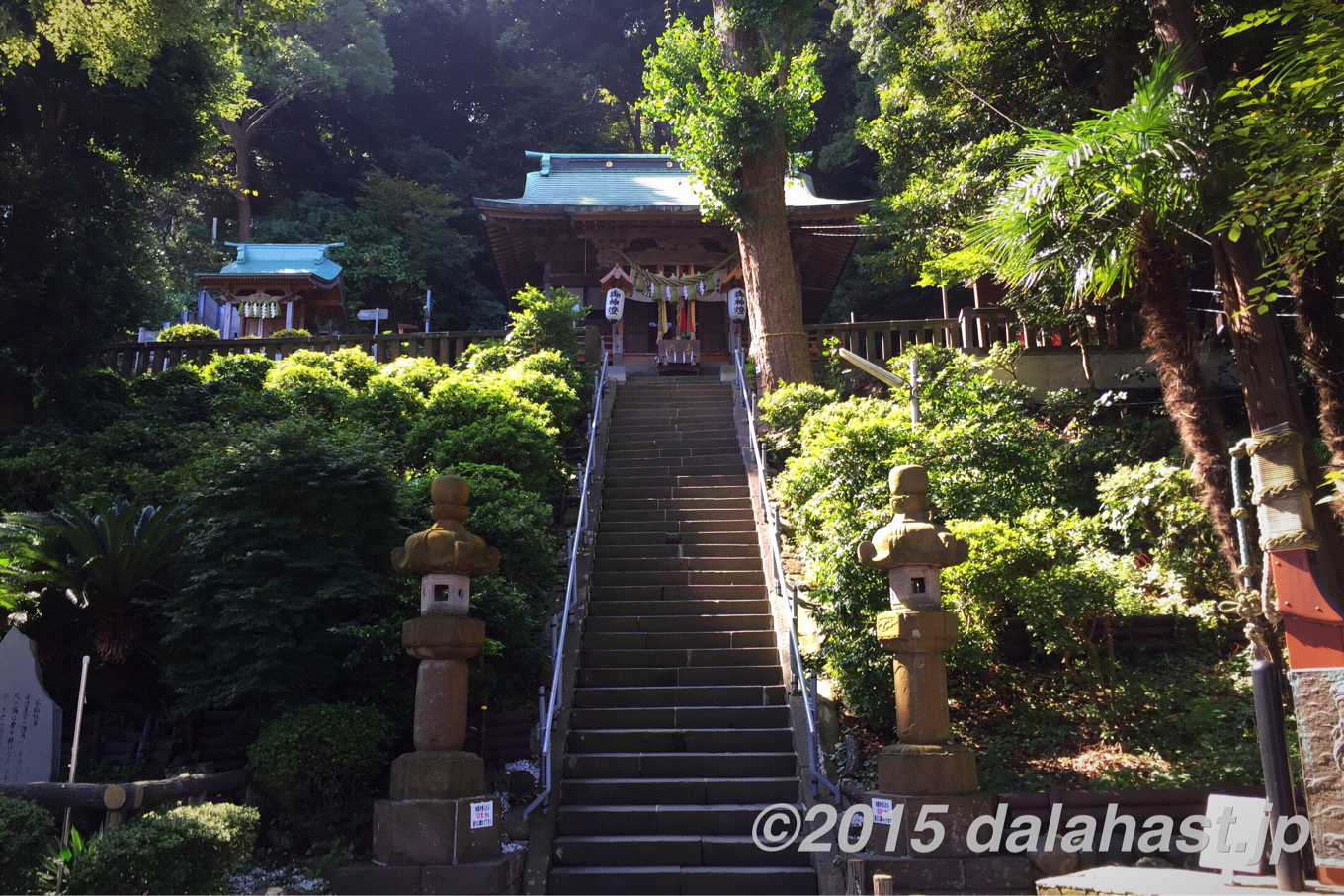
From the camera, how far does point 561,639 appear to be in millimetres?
8508

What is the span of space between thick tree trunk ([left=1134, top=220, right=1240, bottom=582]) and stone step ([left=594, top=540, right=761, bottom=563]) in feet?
15.5

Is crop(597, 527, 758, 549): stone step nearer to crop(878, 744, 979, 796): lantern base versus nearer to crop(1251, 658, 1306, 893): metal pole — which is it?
crop(878, 744, 979, 796): lantern base

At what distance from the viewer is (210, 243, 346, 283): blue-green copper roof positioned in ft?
87.0

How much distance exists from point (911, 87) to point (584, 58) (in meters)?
27.0

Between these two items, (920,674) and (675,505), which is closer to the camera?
(920,674)

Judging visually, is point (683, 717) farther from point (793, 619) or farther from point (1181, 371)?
point (1181, 371)

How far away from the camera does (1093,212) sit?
28.2 feet

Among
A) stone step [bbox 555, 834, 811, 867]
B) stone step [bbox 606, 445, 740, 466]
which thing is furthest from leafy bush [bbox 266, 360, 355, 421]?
stone step [bbox 555, 834, 811, 867]

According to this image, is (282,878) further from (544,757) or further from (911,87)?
(911,87)

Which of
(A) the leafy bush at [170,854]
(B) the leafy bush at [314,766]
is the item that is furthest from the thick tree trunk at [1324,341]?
(A) the leafy bush at [170,854]

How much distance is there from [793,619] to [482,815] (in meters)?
3.63

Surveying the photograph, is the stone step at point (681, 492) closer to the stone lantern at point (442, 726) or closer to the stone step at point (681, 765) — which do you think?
the stone step at point (681, 765)

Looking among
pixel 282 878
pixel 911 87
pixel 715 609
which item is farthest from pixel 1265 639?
pixel 911 87

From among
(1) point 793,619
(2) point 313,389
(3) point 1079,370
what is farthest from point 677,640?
(3) point 1079,370
